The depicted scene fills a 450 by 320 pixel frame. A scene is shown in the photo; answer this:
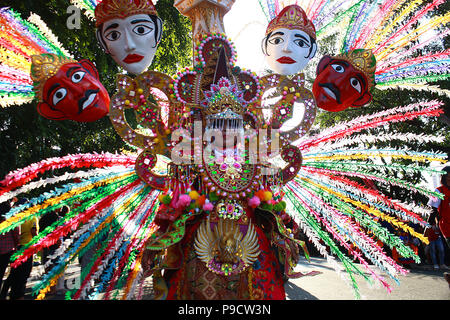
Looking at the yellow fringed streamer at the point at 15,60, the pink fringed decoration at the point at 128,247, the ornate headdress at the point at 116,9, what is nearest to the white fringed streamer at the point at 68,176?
the pink fringed decoration at the point at 128,247

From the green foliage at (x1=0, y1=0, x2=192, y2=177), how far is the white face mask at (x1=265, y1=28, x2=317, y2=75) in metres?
2.47

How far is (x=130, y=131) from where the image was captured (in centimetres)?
237

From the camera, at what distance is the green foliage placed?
3.65 m

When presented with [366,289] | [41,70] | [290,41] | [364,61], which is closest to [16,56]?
[41,70]

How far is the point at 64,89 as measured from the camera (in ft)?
6.84

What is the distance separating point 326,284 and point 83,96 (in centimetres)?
480

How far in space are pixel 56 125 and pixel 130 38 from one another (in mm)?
2285

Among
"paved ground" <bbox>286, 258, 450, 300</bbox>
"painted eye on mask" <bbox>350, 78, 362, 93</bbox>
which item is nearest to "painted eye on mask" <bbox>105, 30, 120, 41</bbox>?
"painted eye on mask" <bbox>350, 78, 362, 93</bbox>

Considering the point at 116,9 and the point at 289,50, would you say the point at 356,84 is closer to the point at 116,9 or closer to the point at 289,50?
the point at 289,50

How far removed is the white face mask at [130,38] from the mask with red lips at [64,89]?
11.7 inches

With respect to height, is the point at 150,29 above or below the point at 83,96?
above

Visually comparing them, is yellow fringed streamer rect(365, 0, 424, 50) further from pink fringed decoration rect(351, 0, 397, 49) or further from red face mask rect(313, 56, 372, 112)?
red face mask rect(313, 56, 372, 112)

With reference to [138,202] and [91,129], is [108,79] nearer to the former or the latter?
[91,129]
